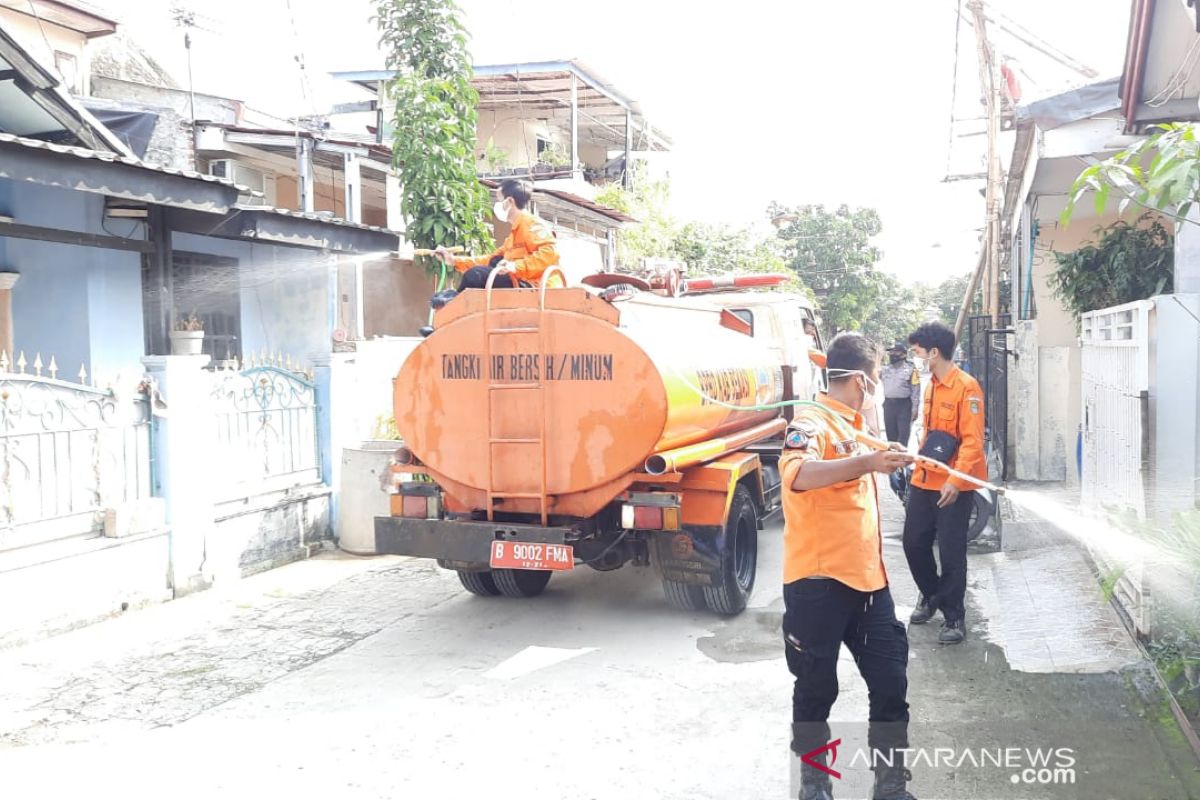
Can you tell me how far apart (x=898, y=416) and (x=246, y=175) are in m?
11.1

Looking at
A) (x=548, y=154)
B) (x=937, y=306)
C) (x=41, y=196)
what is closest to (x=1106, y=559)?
(x=41, y=196)

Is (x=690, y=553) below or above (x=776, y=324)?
below

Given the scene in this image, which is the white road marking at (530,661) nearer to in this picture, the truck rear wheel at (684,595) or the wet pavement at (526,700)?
the wet pavement at (526,700)

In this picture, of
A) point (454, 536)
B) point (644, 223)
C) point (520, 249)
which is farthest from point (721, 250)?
point (454, 536)

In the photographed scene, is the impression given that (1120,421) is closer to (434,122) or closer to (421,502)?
(421,502)

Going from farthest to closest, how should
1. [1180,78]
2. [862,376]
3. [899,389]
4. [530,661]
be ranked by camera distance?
[899,389], [1180,78], [530,661], [862,376]

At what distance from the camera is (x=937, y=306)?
4862 centimetres

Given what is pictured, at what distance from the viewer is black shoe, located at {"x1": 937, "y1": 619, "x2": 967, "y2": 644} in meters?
5.72

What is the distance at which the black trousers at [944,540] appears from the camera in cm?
577

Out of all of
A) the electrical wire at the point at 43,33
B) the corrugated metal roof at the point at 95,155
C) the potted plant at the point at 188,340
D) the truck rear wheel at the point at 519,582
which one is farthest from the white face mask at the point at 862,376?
the electrical wire at the point at 43,33

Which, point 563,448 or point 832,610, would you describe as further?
point 563,448

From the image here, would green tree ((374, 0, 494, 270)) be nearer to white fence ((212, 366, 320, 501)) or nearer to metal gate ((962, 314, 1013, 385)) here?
white fence ((212, 366, 320, 501))

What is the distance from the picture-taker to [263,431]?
27.1 ft

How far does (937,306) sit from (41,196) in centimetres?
4575
